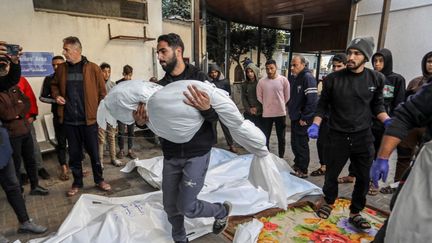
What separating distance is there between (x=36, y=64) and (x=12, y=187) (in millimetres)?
3064

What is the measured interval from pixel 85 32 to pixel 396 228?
221 inches

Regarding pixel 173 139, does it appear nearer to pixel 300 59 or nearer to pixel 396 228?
pixel 396 228

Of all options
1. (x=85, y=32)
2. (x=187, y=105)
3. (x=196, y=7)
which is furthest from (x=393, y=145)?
(x=85, y=32)

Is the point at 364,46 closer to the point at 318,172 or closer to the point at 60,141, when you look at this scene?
the point at 318,172

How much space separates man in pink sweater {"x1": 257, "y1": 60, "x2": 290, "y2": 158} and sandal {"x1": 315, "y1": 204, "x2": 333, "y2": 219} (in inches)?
69.8

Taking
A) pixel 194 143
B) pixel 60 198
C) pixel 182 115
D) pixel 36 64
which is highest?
pixel 36 64

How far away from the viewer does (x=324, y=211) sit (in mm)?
2791

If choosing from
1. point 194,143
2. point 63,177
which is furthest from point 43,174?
point 194,143

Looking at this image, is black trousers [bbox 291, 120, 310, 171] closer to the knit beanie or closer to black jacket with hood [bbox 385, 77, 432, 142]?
the knit beanie

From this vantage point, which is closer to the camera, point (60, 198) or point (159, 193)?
point (159, 193)

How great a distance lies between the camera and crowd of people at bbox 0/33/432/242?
2.01 meters

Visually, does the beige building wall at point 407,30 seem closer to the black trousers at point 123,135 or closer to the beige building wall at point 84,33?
the beige building wall at point 84,33

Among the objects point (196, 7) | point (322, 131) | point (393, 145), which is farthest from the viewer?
point (196, 7)

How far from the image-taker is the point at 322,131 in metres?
3.80
